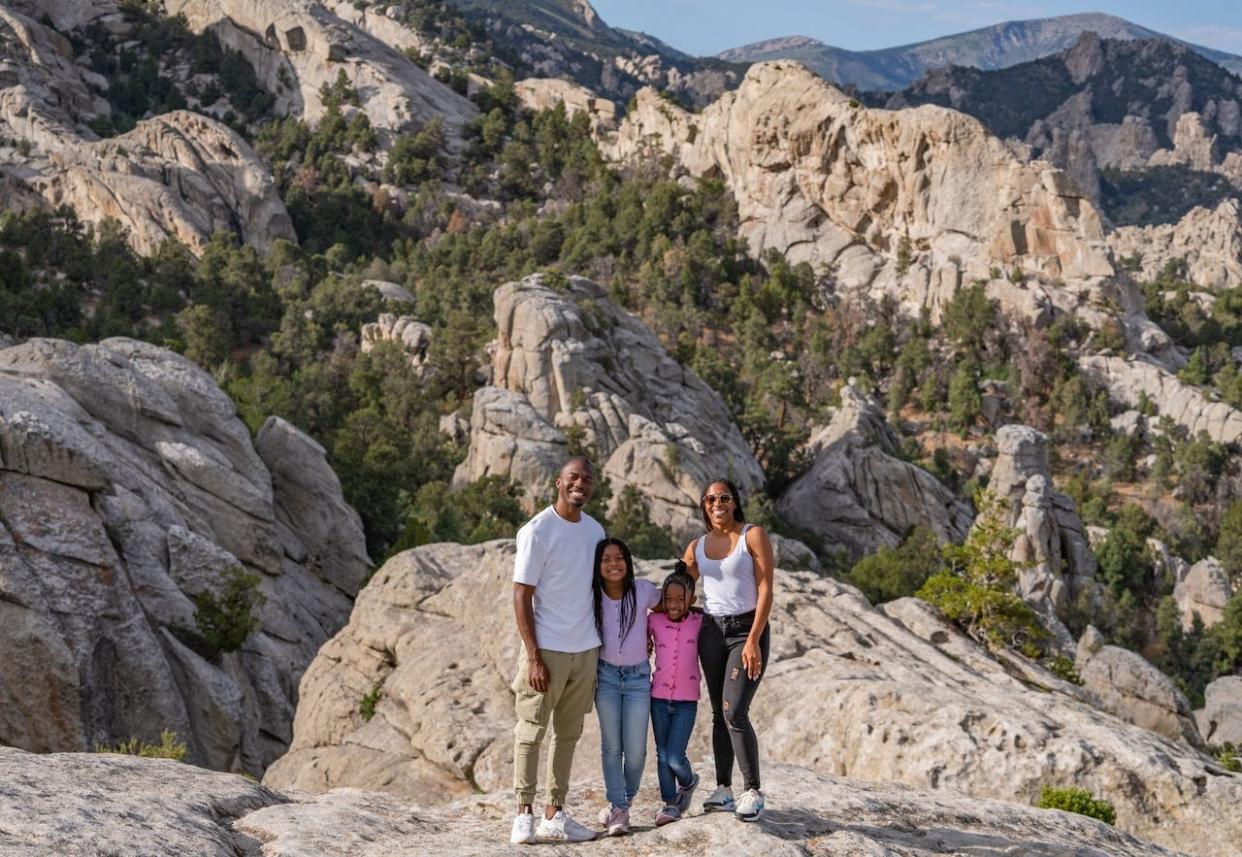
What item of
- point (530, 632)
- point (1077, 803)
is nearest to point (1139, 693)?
point (1077, 803)

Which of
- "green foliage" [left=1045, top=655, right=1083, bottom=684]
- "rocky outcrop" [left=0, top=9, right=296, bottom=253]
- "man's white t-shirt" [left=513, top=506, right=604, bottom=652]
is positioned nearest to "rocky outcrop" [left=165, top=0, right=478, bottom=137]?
"rocky outcrop" [left=0, top=9, right=296, bottom=253]

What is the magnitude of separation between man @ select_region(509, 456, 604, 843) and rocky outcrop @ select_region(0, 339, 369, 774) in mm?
15892

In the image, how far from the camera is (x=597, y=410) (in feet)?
188

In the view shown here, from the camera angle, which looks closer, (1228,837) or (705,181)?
(1228,837)

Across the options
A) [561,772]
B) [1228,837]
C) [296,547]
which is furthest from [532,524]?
[296,547]

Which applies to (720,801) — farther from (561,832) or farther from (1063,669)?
(1063,669)

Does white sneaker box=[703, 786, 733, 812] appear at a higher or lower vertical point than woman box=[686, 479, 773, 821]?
lower

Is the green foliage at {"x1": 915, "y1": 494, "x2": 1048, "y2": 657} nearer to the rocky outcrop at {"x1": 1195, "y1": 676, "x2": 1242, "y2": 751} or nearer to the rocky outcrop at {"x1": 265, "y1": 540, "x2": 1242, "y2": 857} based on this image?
the rocky outcrop at {"x1": 265, "y1": 540, "x2": 1242, "y2": 857}

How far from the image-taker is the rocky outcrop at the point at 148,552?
22250mm

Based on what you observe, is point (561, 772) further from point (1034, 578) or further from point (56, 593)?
point (1034, 578)

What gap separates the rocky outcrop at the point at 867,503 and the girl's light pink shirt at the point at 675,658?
4962cm

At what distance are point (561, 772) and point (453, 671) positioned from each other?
31.4 feet

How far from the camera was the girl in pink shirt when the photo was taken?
9.40 meters

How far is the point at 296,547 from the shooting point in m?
35.8
